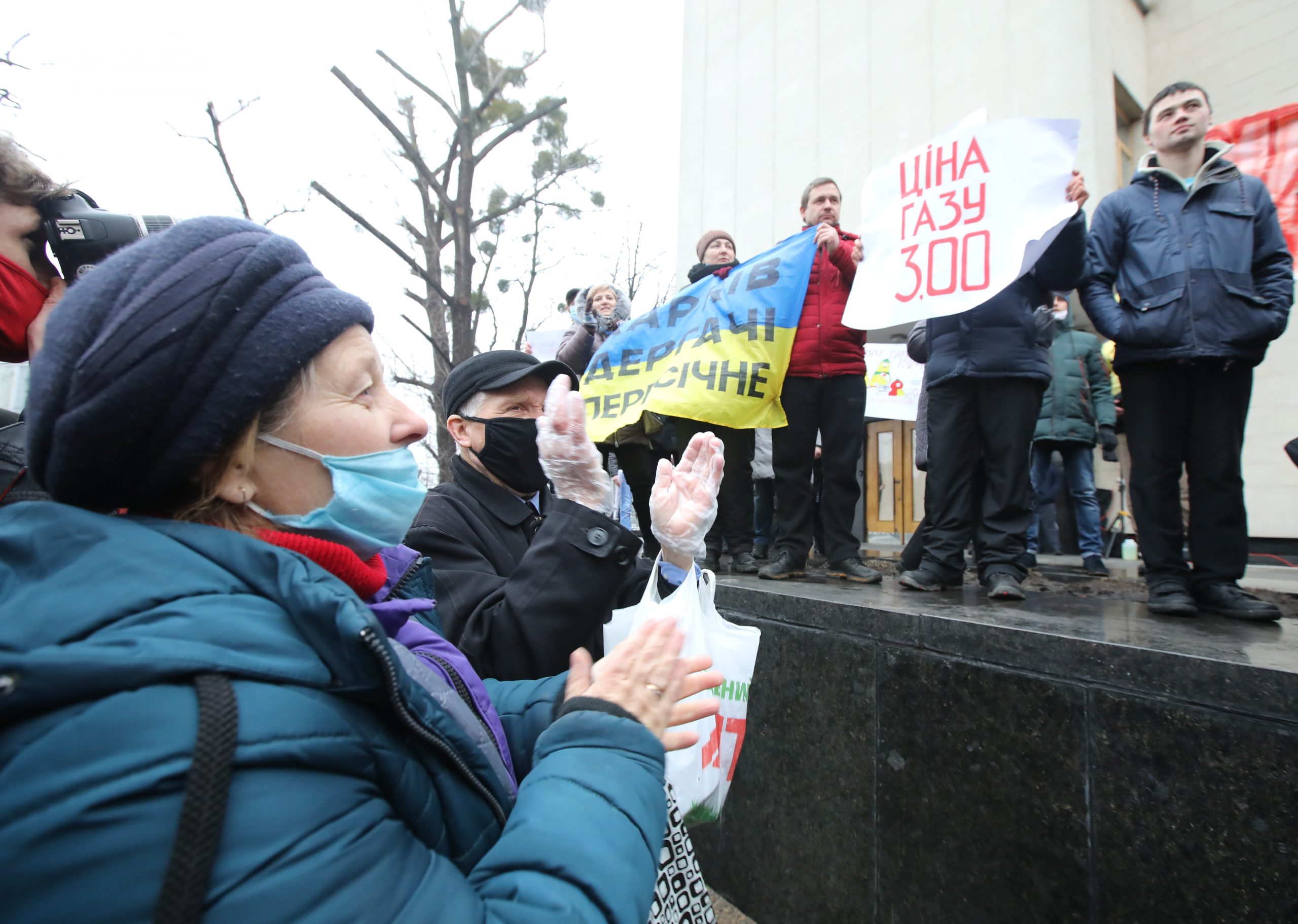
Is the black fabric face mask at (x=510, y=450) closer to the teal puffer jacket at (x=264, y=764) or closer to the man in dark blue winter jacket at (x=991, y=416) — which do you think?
the teal puffer jacket at (x=264, y=764)

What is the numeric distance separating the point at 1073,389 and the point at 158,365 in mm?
5768

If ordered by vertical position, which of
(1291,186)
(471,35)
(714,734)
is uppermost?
(471,35)

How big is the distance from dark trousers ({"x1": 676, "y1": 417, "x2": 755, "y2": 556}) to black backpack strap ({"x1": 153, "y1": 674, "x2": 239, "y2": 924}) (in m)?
3.78

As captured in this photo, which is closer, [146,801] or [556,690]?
[146,801]

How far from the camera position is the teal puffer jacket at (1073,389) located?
17.3 ft

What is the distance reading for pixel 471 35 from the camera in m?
5.94

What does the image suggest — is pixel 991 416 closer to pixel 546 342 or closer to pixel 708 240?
pixel 708 240

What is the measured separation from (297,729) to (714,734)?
1443mm

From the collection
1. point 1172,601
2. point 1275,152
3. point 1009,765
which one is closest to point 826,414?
point 1172,601

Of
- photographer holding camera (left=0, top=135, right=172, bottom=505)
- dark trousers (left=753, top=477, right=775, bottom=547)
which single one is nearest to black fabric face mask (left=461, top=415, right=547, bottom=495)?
photographer holding camera (left=0, top=135, right=172, bottom=505)

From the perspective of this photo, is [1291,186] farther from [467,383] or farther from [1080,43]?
[467,383]

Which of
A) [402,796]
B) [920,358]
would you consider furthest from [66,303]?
[920,358]

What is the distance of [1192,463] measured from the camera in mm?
2869

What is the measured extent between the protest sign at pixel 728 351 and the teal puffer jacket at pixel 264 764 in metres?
3.06
